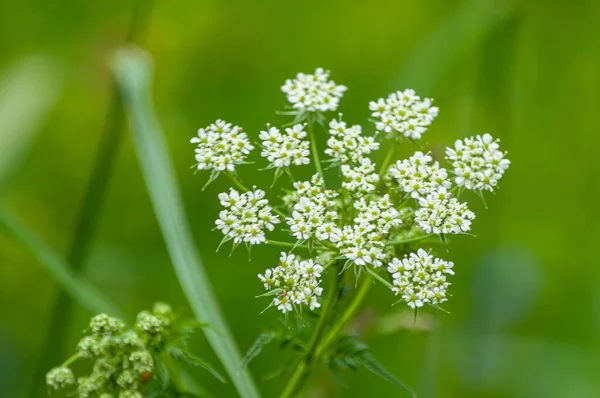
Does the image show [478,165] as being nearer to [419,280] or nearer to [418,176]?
[418,176]

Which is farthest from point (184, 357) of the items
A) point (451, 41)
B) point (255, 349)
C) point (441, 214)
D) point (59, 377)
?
point (451, 41)

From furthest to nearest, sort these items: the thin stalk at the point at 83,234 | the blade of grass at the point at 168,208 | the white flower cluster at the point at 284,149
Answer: the thin stalk at the point at 83,234, the blade of grass at the point at 168,208, the white flower cluster at the point at 284,149

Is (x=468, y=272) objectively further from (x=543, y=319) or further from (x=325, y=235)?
(x=325, y=235)

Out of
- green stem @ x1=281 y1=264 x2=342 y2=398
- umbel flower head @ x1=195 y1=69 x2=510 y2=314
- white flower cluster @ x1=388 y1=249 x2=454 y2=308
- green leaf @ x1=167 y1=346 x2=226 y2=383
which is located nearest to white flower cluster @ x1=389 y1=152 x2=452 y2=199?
umbel flower head @ x1=195 y1=69 x2=510 y2=314

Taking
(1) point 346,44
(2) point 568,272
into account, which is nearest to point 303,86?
(2) point 568,272

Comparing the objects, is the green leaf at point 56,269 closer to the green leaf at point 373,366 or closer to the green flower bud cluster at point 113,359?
the green flower bud cluster at point 113,359

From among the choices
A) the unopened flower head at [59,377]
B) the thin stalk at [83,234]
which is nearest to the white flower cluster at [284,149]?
the unopened flower head at [59,377]
